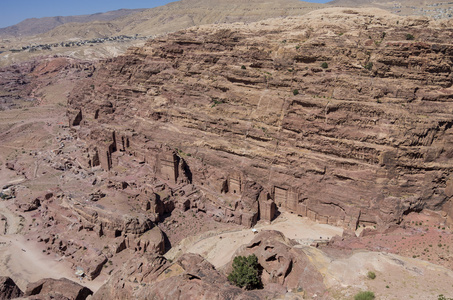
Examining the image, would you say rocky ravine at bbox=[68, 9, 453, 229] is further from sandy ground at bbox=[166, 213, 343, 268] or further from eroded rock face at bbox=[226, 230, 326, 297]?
eroded rock face at bbox=[226, 230, 326, 297]

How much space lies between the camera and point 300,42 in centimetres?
3766

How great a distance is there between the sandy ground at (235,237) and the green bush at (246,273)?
7671mm

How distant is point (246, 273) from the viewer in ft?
65.2

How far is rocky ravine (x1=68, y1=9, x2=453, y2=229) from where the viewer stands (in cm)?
2839

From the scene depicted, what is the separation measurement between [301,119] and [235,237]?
13.5 meters

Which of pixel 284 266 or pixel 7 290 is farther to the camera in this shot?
pixel 7 290

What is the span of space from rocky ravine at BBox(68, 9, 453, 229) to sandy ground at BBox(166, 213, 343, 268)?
50.9 inches

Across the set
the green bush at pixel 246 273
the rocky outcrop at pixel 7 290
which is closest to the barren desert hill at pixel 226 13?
the green bush at pixel 246 273

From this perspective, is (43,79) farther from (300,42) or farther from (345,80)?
(345,80)

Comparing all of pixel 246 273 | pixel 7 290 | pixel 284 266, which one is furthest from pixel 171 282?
pixel 7 290

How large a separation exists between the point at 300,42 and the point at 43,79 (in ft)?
277

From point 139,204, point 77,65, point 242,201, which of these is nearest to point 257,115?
point 242,201

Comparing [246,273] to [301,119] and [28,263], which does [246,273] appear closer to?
[301,119]

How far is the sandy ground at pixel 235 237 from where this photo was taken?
29038 millimetres
